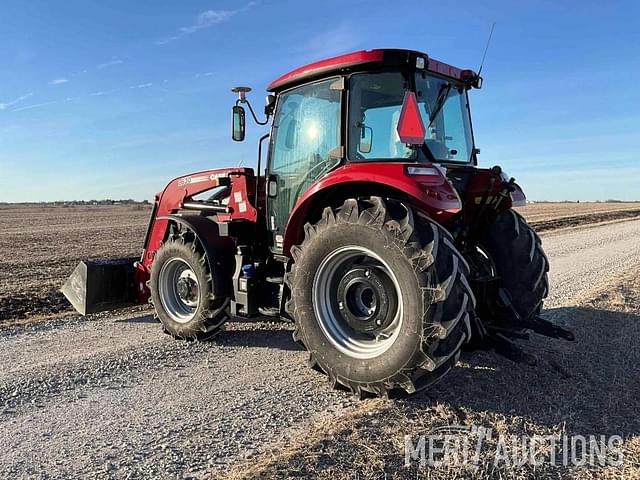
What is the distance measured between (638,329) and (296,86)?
4.63 m

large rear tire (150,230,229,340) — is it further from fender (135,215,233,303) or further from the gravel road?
the gravel road

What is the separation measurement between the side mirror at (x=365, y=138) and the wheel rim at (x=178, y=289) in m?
2.42

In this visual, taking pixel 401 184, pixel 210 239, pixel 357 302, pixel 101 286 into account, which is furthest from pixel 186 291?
pixel 401 184

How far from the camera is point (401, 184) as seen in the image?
386 cm

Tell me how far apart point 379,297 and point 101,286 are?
403 cm

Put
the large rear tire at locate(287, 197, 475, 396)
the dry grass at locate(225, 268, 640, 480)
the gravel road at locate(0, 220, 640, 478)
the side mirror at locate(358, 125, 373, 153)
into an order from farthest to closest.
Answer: the side mirror at locate(358, 125, 373, 153)
the large rear tire at locate(287, 197, 475, 396)
the gravel road at locate(0, 220, 640, 478)
the dry grass at locate(225, 268, 640, 480)

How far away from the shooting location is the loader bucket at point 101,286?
6.40 metres

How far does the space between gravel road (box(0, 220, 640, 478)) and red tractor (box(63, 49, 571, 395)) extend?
0.39m

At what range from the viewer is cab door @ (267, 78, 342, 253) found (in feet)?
15.5

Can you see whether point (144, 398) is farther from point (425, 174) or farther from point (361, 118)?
point (361, 118)

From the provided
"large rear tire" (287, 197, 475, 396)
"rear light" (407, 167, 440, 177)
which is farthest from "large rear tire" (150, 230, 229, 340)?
"rear light" (407, 167, 440, 177)

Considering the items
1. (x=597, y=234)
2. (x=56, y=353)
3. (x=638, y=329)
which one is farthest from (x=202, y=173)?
(x=597, y=234)

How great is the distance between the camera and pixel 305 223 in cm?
470

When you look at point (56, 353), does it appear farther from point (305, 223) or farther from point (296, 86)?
point (296, 86)
